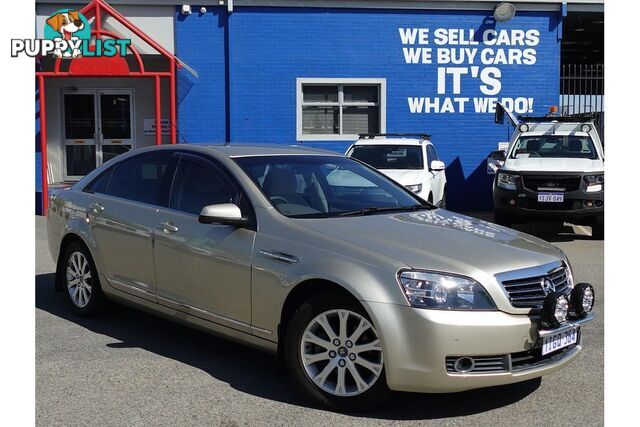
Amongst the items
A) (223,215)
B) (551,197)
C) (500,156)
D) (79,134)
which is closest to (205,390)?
(223,215)

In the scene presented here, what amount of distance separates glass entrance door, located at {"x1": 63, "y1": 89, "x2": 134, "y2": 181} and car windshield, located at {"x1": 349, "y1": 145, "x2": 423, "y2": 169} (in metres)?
6.31

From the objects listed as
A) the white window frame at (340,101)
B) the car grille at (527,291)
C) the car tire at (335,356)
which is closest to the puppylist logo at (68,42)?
the white window frame at (340,101)

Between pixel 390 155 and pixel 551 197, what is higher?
pixel 390 155

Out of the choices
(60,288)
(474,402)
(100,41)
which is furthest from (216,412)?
(100,41)

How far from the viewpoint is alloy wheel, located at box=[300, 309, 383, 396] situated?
398 centimetres

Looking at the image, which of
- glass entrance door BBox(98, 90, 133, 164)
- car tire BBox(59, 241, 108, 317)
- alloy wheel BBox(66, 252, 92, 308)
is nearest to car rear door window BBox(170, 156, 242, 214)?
car tire BBox(59, 241, 108, 317)

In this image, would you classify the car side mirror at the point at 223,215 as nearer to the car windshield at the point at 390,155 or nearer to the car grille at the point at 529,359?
the car grille at the point at 529,359

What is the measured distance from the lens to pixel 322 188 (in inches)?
206

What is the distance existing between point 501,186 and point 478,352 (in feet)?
26.2

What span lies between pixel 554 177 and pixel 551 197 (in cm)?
33

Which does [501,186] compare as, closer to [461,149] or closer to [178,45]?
[461,149]

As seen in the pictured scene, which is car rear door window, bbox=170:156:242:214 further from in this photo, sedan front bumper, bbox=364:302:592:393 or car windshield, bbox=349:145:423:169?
car windshield, bbox=349:145:423:169

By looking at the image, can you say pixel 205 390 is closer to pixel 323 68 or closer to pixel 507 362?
pixel 507 362

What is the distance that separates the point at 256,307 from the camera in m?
4.48
